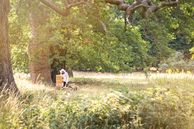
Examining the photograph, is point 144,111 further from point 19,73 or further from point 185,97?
point 19,73

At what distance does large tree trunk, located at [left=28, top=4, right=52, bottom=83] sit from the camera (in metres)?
21.6

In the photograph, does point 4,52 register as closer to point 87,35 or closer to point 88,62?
point 87,35

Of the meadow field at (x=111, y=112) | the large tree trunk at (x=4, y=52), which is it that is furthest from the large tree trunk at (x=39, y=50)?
the meadow field at (x=111, y=112)

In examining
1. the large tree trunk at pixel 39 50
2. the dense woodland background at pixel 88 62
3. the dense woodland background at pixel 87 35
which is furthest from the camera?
the large tree trunk at pixel 39 50

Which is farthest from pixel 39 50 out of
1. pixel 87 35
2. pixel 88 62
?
pixel 88 62

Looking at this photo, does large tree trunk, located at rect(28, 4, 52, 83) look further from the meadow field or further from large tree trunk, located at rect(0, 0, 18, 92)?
the meadow field

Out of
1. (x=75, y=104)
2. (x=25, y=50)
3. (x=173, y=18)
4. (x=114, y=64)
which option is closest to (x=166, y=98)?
(x=75, y=104)

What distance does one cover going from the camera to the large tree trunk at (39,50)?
21609mm

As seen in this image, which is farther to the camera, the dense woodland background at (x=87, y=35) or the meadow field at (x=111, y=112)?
the dense woodland background at (x=87, y=35)

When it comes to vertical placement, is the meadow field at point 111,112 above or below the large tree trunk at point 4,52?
below

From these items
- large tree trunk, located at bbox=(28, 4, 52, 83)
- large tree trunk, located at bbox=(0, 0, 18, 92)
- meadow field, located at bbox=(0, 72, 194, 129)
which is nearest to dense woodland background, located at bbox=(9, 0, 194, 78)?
large tree trunk, located at bbox=(28, 4, 52, 83)

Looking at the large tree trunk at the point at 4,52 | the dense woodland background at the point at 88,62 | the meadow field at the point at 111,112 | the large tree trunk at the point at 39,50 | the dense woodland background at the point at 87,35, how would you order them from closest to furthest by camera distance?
the meadow field at the point at 111,112 → the dense woodland background at the point at 88,62 → the large tree trunk at the point at 4,52 → the dense woodland background at the point at 87,35 → the large tree trunk at the point at 39,50

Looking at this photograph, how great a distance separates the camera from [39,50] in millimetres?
22156

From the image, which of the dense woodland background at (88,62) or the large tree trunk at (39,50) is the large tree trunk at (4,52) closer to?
the dense woodland background at (88,62)
